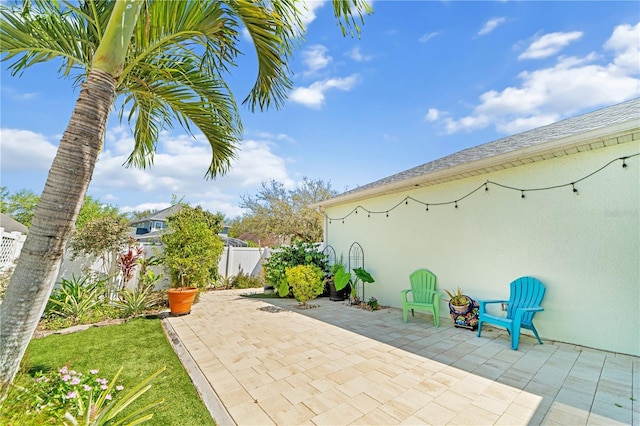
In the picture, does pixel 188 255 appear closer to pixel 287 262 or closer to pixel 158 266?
pixel 158 266

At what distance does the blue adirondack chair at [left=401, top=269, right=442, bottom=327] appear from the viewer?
18.5 ft

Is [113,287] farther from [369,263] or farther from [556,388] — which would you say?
[556,388]

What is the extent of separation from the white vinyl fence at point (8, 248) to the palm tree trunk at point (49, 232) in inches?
235

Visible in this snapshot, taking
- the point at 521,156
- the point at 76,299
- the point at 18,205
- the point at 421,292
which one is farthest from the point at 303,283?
the point at 18,205

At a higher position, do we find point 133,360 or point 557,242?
point 557,242

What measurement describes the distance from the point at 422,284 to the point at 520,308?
200 centimetres

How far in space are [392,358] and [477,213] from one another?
365 centimetres

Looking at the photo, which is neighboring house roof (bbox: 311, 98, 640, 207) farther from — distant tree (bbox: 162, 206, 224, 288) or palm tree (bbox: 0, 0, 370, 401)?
distant tree (bbox: 162, 206, 224, 288)

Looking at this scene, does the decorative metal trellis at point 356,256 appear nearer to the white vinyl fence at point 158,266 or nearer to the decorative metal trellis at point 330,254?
the decorative metal trellis at point 330,254

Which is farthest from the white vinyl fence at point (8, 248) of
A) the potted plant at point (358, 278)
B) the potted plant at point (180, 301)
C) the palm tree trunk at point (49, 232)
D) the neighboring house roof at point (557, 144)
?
the neighboring house roof at point (557, 144)

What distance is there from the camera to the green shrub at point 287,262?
28.7 feet

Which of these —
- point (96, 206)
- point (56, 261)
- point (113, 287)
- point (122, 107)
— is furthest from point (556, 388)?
point (96, 206)

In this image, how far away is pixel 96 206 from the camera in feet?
60.6

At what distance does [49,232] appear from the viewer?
6.04ft
